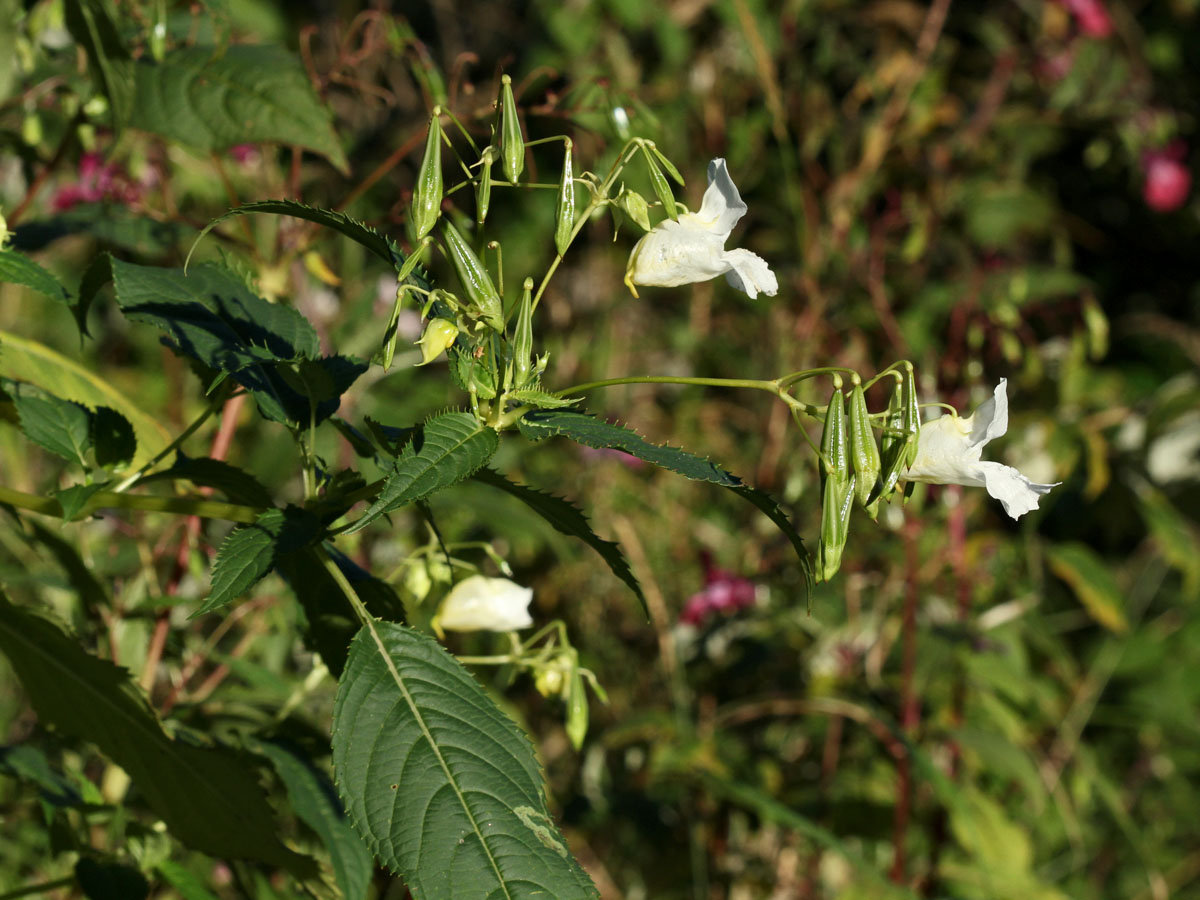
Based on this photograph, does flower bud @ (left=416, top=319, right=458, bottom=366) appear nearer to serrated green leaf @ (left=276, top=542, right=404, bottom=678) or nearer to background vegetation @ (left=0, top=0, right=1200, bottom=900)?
serrated green leaf @ (left=276, top=542, right=404, bottom=678)

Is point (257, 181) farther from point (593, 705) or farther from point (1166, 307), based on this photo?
point (1166, 307)

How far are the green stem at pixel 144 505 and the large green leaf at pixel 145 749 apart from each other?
75 mm

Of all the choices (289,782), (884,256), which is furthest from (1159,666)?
(289,782)

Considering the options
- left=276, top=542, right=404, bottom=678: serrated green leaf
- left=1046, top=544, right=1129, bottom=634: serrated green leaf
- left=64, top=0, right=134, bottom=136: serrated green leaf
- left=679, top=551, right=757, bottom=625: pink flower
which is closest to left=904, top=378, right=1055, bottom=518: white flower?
left=276, top=542, right=404, bottom=678: serrated green leaf

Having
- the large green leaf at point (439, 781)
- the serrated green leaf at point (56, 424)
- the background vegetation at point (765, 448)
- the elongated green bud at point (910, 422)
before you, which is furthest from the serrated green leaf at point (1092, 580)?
the serrated green leaf at point (56, 424)

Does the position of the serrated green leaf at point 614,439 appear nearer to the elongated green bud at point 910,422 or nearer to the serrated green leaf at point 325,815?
the elongated green bud at point 910,422

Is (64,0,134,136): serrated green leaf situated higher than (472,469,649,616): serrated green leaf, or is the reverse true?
(64,0,134,136): serrated green leaf

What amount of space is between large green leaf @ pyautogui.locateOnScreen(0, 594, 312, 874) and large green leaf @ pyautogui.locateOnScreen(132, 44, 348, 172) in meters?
0.44

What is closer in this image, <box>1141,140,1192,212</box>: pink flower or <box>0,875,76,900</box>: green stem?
<box>0,875,76,900</box>: green stem

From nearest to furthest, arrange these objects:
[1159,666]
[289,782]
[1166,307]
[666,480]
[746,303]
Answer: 1. [289,782]
2. [1159,666]
3. [666,480]
4. [746,303]
5. [1166,307]

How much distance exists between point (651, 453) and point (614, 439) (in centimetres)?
2

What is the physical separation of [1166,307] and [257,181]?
7.37 ft

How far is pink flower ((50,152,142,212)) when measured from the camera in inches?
42.6

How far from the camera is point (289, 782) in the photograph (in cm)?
75
